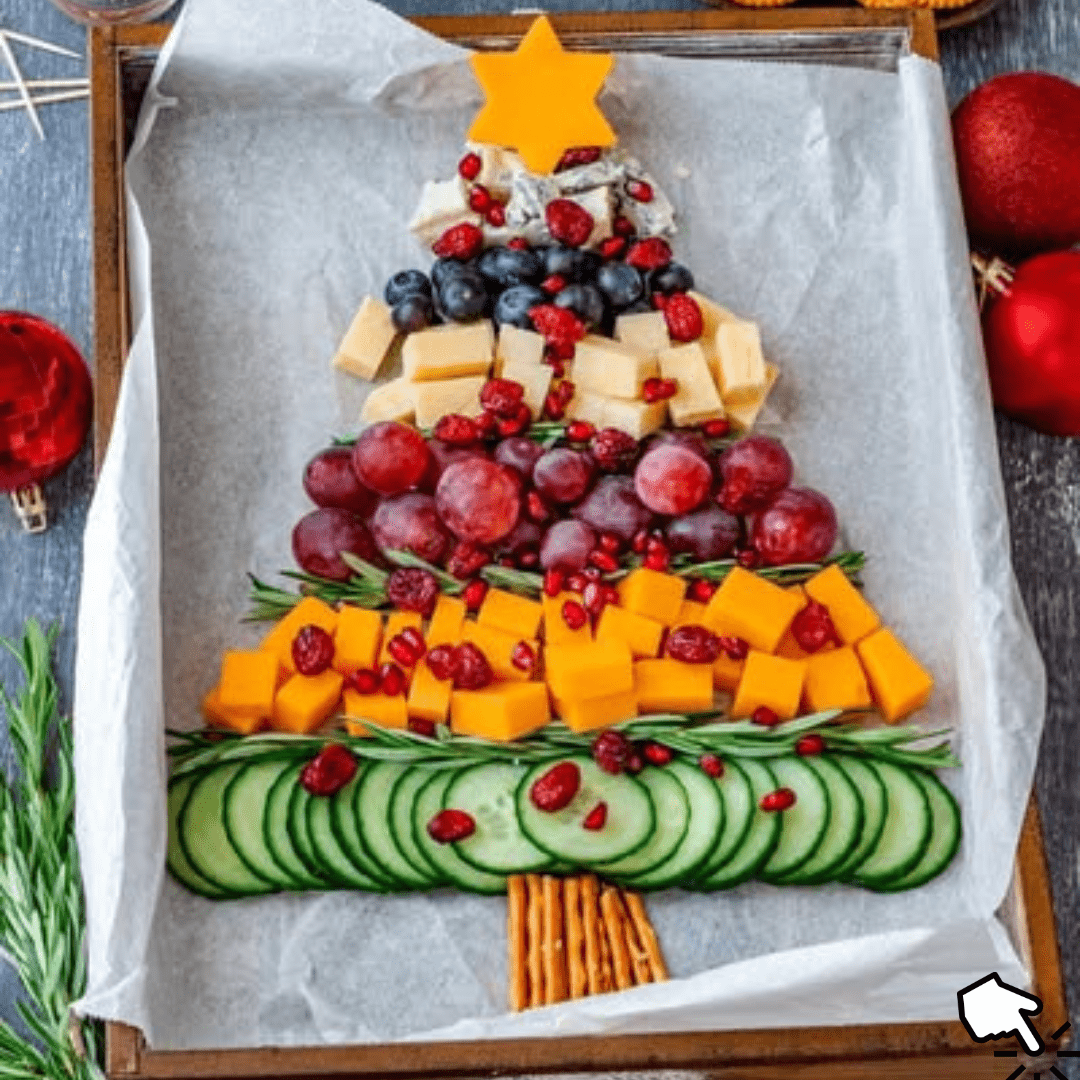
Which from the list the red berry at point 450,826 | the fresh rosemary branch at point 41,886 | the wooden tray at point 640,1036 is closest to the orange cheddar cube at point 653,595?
the red berry at point 450,826

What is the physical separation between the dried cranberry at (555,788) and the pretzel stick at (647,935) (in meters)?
0.09

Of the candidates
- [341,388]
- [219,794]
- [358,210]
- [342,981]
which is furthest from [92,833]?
[358,210]

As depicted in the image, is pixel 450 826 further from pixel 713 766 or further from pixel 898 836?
pixel 898 836

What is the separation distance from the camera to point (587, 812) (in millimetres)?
1696

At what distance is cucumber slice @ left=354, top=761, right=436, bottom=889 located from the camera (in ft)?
5.51

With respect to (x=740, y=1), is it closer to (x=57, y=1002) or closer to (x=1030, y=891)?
(x=1030, y=891)

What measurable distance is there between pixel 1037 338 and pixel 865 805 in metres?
0.44

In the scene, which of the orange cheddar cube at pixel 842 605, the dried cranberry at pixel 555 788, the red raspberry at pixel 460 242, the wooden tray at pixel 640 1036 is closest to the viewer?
the wooden tray at pixel 640 1036

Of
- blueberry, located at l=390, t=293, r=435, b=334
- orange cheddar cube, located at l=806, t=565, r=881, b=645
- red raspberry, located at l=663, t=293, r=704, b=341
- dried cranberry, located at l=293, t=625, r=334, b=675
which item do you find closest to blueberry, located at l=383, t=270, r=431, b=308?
blueberry, located at l=390, t=293, r=435, b=334

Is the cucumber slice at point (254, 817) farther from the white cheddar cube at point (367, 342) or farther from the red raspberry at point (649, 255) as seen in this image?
the red raspberry at point (649, 255)

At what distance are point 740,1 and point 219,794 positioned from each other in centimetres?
87

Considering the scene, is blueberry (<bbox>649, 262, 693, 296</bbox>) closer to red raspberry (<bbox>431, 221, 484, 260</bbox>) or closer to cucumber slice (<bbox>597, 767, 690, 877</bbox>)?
red raspberry (<bbox>431, 221, 484, 260</bbox>)

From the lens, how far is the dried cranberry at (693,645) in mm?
1731

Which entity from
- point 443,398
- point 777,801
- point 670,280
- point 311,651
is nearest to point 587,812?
point 777,801
